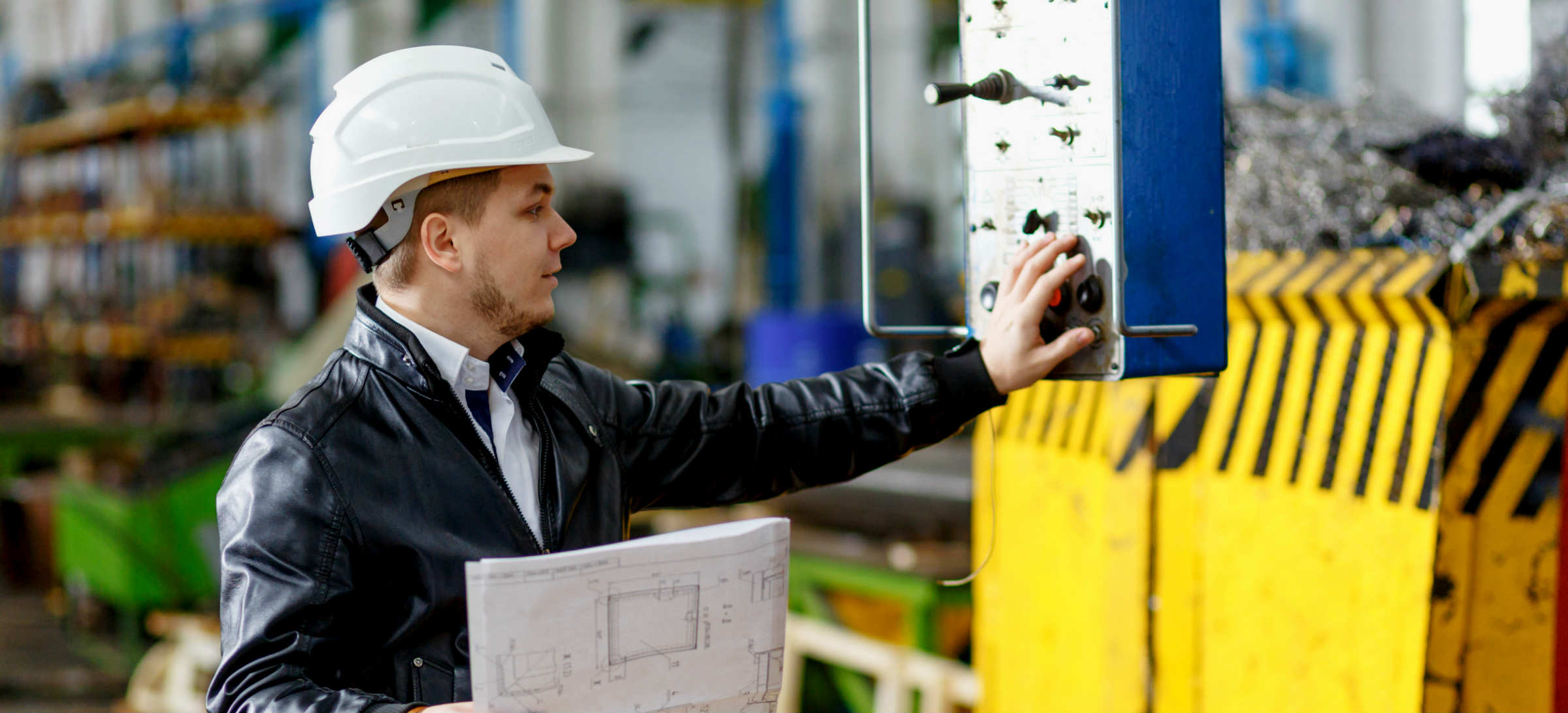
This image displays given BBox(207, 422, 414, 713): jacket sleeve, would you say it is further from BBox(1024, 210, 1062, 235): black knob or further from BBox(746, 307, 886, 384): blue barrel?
BBox(746, 307, 886, 384): blue barrel

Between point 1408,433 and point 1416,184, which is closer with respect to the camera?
point 1408,433

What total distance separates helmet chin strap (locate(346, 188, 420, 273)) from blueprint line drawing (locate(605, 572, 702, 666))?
507mm

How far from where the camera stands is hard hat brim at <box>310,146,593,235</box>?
1.52m

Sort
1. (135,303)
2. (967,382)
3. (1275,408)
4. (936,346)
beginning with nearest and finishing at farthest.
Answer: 1. (967,382)
2. (1275,408)
3. (936,346)
4. (135,303)

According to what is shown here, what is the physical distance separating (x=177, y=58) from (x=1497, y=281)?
30.4 ft

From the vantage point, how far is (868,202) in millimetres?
1827

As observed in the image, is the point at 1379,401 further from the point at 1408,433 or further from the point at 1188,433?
the point at 1188,433

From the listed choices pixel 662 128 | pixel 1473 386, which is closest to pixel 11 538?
pixel 1473 386

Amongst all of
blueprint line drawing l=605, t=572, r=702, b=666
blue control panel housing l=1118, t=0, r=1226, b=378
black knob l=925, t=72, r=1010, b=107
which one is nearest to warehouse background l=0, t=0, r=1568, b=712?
blue control panel housing l=1118, t=0, r=1226, b=378

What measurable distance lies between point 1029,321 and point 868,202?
29cm

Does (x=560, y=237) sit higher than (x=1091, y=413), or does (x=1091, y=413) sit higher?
(x=560, y=237)

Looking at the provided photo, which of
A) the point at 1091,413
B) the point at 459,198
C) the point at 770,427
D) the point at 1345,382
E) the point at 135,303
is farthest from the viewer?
the point at 135,303

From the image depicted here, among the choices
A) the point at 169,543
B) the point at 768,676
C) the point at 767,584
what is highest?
the point at 767,584

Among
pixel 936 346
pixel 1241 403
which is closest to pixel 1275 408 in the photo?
pixel 1241 403
